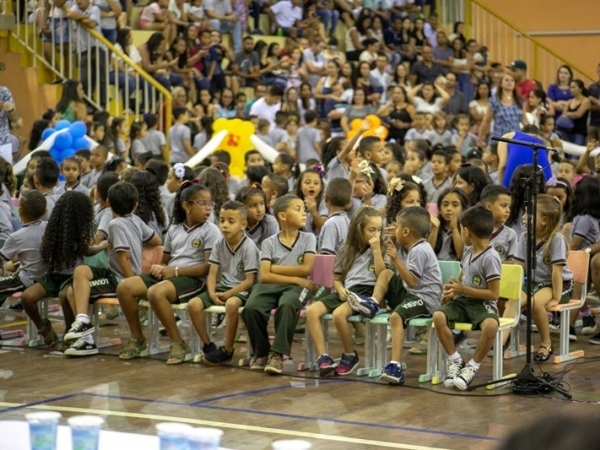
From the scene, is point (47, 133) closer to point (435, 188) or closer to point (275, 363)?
point (435, 188)

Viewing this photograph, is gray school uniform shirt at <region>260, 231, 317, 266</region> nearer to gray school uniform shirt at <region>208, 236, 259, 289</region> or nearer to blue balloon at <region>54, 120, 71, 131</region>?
gray school uniform shirt at <region>208, 236, 259, 289</region>

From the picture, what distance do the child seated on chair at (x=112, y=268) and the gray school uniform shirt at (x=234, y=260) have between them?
2.26 ft

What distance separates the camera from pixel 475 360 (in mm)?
6496

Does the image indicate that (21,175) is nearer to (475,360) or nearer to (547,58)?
(475,360)

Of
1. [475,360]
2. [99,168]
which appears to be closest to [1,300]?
[99,168]

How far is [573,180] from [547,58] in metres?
9.10

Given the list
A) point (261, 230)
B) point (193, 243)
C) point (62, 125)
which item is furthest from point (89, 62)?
point (193, 243)

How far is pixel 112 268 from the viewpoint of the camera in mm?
7758

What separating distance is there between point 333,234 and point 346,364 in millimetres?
994

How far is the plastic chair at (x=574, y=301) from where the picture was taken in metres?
7.29

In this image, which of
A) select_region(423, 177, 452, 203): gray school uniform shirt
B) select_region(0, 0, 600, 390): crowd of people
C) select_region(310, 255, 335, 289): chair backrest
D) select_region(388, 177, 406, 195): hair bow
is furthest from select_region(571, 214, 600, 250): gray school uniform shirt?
select_region(310, 255, 335, 289): chair backrest

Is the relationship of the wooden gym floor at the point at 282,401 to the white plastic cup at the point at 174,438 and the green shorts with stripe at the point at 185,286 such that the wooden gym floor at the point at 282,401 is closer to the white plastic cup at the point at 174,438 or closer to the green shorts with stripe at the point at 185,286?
the green shorts with stripe at the point at 185,286

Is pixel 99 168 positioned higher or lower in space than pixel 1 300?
higher

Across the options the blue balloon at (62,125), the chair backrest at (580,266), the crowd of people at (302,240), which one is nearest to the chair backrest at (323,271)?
the crowd of people at (302,240)
